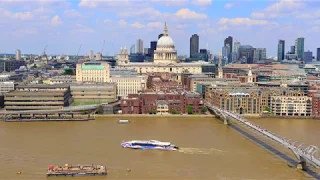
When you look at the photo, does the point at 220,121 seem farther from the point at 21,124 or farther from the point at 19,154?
the point at 19,154

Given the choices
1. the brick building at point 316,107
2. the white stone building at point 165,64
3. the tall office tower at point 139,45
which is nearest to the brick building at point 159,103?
the brick building at point 316,107

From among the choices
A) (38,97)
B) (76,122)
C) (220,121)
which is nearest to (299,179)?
(220,121)

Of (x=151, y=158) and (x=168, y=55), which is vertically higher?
(x=168, y=55)

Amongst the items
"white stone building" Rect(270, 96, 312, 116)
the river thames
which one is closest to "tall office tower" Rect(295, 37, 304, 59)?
"white stone building" Rect(270, 96, 312, 116)

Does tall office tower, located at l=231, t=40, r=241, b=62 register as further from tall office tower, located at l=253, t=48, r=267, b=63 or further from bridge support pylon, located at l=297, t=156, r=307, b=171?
bridge support pylon, located at l=297, t=156, r=307, b=171

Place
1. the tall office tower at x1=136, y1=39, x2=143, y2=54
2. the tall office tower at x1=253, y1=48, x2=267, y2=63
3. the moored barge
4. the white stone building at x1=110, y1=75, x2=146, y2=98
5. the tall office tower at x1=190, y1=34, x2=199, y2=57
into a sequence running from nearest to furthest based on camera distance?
the moored barge < the white stone building at x1=110, y1=75, x2=146, y2=98 < the tall office tower at x1=253, y1=48, x2=267, y2=63 < the tall office tower at x1=190, y1=34, x2=199, y2=57 < the tall office tower at x1=136, y1=39, x2=143, y2=54
